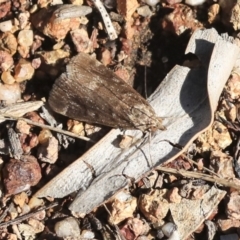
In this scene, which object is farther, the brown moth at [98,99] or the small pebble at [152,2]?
the small pebble at [152,2]

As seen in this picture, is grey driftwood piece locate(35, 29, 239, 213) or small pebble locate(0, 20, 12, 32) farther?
small pebble locate(0, 20, 12, 32)

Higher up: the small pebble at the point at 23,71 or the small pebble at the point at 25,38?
the small pebble at the point at 25,38

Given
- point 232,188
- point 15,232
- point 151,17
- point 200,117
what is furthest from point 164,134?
point 15,232

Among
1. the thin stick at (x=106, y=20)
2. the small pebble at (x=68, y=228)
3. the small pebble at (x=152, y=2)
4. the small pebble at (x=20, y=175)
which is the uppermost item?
the small pebble at (x=152, y=2)

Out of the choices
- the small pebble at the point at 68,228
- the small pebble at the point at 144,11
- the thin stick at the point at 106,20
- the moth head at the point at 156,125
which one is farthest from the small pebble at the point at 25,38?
the small pebble at the point at 68,228

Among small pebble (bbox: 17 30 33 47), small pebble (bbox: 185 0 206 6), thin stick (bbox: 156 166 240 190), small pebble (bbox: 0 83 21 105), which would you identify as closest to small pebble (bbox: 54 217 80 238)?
thin stick (bbox: 156 166 240 190)

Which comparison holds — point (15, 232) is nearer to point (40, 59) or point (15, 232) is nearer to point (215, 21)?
point (40, 59)

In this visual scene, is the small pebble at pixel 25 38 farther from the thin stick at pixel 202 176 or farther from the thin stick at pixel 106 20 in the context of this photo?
the thin stick at pixel 202 176

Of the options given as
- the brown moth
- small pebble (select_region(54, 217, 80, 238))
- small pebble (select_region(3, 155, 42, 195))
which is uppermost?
the brown moth

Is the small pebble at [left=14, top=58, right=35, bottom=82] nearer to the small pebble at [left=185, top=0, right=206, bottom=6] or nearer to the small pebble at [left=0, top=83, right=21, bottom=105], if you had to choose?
the small pebble at [left=0, top=83, right=21, bottom=105]
